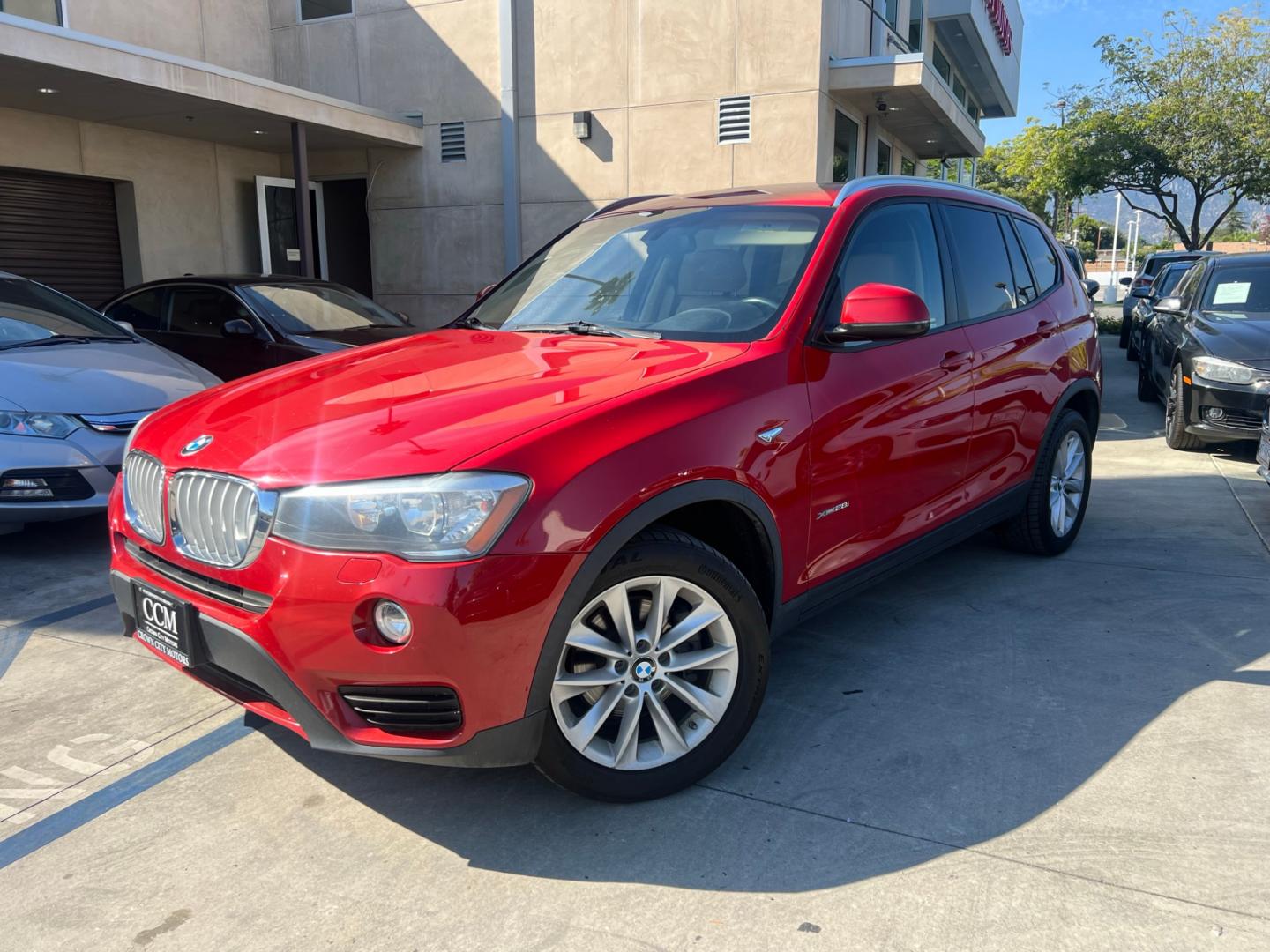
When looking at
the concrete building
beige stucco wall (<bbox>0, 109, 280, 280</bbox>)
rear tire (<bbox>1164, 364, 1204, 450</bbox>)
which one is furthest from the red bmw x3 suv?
beige stucco wall (<bbox>0, 109, 280, 280</bbox>)

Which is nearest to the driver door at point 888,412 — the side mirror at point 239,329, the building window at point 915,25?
the side mirror at point 239,329

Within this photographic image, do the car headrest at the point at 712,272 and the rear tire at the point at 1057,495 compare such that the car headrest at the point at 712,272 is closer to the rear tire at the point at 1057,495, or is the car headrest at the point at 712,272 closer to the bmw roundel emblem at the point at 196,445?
the bmw roundel emblem at the point at 196,445

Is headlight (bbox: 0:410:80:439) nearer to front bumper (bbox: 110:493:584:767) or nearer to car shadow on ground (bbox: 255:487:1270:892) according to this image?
car shadow on ground (bbox: 255:487:1270:892)

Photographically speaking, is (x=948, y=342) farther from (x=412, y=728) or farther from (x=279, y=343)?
(x=279, y=343)

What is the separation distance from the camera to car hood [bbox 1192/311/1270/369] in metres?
7.62

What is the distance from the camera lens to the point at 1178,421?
8.24m

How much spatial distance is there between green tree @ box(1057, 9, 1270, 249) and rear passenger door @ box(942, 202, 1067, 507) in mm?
23972

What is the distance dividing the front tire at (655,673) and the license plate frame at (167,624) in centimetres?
101

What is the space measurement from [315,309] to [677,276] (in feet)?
18.4

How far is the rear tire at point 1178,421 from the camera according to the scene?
817 centimetres

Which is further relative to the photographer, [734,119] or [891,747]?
[734,119]

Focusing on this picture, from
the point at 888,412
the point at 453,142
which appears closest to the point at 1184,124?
the point at 453,142

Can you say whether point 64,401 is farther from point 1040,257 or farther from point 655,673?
point 1040,257

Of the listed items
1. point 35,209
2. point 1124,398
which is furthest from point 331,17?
point 1124,398
